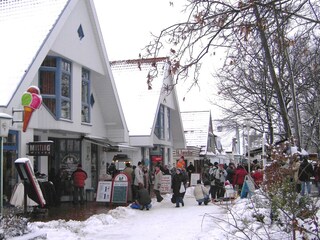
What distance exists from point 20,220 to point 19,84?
614 centimetres

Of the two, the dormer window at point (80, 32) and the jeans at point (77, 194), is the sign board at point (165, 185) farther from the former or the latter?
the dormer window at point (80, 32)

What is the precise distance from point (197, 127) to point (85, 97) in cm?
3356

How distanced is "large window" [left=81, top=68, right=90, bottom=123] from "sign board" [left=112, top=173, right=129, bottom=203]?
3301 millimetres

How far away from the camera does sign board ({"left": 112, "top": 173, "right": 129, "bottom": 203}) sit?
18.8 m

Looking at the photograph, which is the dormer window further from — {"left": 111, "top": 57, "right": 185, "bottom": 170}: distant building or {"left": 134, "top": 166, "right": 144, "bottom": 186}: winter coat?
{"left": 111, "top": 57, "right": 185, "bottom": 170}: distant building

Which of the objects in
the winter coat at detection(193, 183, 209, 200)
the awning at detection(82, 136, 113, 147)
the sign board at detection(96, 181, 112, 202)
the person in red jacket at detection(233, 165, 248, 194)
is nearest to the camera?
the sign board at detection(96, 181, 112, 202)

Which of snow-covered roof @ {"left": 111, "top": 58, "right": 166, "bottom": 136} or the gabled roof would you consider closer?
snow-covered roof @ {"left": 111, "top": 58, "right": 166, "bottom": 136}

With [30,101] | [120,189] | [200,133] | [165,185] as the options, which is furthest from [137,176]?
[200,133]

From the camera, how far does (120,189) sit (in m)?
18.9

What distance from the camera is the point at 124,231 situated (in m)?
12.9

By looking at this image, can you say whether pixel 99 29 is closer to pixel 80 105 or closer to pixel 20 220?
pixel 80 105

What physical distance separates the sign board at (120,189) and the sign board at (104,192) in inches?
7.7

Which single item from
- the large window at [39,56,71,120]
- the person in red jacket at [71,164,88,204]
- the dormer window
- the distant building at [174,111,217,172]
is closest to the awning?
the person in red jacket at [71,164,88,204]

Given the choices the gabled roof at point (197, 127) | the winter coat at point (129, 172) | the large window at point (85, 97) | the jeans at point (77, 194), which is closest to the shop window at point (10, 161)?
the jeans at point (77, 194)
